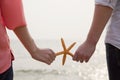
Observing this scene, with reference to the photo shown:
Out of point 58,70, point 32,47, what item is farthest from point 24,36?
point 58,70

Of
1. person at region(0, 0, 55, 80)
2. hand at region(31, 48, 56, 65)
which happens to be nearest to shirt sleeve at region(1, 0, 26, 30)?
person at region(0, 0, 55, 80)

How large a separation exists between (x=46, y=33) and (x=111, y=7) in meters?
4.92

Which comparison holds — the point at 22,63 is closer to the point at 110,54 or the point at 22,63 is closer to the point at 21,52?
the point at 21,52

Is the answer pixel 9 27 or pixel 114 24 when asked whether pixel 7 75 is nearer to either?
pixel 9 27

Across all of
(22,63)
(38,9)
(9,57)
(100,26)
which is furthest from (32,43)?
(38,9)

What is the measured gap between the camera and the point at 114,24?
1.44 meters

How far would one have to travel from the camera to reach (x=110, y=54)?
4.86 ft

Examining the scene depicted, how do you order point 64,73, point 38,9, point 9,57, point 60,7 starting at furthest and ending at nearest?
point 38,9 → point 60,7 → point 64,73 → point 9,57

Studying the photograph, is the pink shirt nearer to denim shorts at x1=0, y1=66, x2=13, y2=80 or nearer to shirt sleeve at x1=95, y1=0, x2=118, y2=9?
denim shorts at x1=0, y1=66, x2=13, y2=80

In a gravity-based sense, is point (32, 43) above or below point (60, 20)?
above

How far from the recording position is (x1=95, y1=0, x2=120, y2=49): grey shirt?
4.61 feet

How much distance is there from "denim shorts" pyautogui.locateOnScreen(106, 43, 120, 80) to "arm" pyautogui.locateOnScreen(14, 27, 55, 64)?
22cm

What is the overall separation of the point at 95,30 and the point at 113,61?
146 mm

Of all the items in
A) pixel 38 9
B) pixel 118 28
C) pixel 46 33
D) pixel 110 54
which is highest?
pixel 118 28
